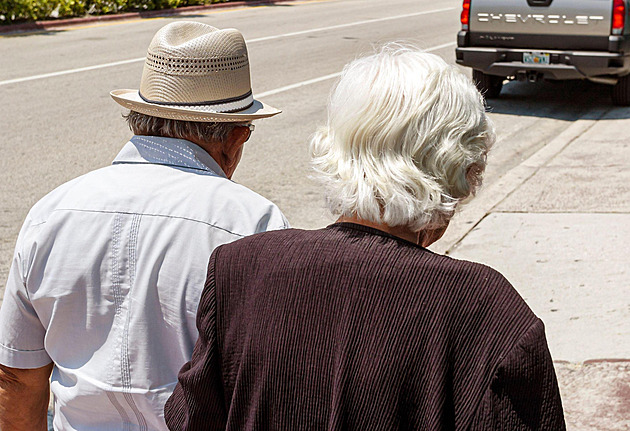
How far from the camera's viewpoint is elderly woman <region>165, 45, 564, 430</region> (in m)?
1.56

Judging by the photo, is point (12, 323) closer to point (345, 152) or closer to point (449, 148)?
point (345, 152)

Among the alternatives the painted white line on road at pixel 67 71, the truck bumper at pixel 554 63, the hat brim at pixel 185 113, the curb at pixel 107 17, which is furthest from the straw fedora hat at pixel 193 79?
the curb at pixel 107 17

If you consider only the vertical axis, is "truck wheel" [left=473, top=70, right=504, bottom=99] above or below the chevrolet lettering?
below

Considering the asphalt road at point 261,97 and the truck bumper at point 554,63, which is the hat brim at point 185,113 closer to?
the asphalt road at point 261,97

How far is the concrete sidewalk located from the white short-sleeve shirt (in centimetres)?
228

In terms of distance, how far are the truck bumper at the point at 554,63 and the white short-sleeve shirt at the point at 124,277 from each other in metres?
8.02

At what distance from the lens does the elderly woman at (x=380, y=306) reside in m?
1.56

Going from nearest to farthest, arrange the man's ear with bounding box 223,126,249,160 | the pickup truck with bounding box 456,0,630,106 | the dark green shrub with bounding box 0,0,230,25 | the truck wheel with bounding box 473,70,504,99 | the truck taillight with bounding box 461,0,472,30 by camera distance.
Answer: the man's ear with bounding box 223,126,249,160
the pickup truck with bounding box 456,0,630,106
the truck taillight with bounding box 461,0,472,30
the truck wheel with bounding box 473,70,504,99
the dark green shrub with bounding box 0,0,230,25

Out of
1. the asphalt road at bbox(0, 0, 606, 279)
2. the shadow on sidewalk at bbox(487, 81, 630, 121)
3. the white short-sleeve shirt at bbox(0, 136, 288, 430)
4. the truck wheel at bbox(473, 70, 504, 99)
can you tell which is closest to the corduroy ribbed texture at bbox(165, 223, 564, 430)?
the white short-sleeve shirt at bbox(0, 136, 288, 430)

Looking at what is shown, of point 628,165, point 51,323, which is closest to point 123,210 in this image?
point 51,323

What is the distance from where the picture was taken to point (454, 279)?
62.0 inches

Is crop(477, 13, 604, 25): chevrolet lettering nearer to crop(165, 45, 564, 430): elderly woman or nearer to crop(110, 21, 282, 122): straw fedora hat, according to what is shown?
crop(110, 21, 282, 122): straw fedora hat

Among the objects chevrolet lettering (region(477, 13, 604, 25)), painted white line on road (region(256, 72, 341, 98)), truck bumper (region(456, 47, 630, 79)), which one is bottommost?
painted white line on road (region(256, 72, 341, 98))

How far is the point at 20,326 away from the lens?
6.98 ft
